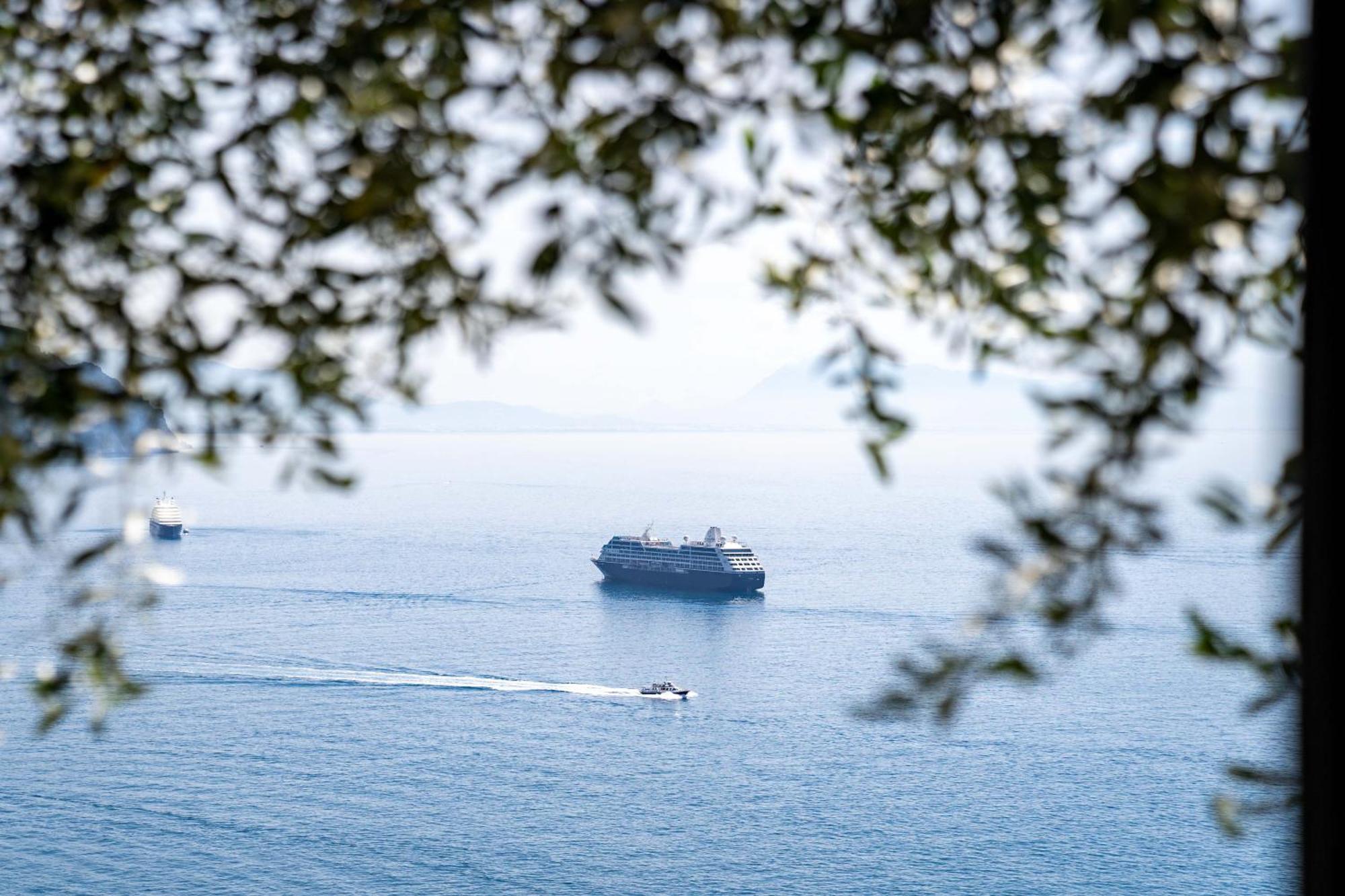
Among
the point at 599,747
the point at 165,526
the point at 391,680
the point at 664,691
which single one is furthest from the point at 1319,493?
the point at 165,526

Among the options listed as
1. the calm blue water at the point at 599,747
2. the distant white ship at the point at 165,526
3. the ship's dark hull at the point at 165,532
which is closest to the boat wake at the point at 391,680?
the calm blue water at the point at 599,747

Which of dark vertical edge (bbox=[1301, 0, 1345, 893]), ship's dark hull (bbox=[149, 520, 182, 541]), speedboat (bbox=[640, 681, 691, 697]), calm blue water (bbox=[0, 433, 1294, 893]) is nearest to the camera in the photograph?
dark vertical edge (bbox=[1301, 0, 1345, 893])

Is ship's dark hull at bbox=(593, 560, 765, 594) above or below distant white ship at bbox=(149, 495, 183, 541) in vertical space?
below

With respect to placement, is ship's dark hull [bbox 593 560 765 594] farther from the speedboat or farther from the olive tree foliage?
the olive tree foliage

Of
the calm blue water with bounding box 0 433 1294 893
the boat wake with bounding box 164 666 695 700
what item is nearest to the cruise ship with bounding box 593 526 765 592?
the calm blue water with bounding box 0 433 1294 893

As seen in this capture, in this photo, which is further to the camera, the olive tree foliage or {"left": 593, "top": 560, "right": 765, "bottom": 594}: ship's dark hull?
{"left": 593, "top": 560, "right": 765, "bottom": 594}: ship's dark hull
